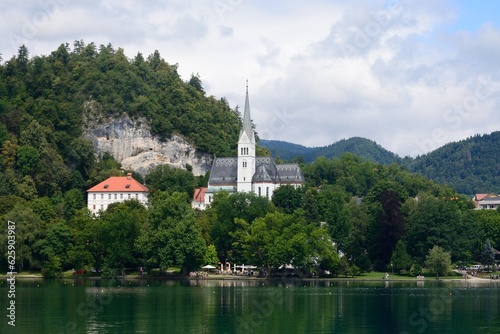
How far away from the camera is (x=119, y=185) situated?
143 m

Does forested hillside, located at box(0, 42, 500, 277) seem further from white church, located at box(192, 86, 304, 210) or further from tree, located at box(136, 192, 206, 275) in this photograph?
white church, located at box(192, 86, 304, 210)

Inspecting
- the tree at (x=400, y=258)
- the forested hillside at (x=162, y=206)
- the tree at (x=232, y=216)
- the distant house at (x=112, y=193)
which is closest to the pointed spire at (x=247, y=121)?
the forested hillside at (x=162, y=206)

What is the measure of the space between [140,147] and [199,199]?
20.4 metres

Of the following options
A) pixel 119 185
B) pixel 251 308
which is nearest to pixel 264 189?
pixel 119 185

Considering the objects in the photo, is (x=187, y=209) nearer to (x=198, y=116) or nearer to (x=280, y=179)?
(x=280, y=179)

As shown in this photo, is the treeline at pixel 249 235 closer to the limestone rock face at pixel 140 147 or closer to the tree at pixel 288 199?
the tree at pixel 288 199

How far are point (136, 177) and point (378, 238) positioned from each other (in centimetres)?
5539

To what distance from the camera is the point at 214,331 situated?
2010 inches

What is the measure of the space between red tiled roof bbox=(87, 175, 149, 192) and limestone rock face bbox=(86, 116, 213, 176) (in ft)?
49.0

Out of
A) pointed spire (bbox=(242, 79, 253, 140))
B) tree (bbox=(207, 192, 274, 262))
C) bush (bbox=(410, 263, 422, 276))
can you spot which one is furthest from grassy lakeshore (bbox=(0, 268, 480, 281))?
pointed spire (bbox=(242, 79, 253, 140))

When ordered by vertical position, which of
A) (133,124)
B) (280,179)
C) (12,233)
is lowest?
(12,233)

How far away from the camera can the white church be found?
146 m

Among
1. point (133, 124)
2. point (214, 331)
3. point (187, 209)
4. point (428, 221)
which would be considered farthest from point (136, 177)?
point (214, 331)

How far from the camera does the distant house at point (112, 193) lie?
466 feet
